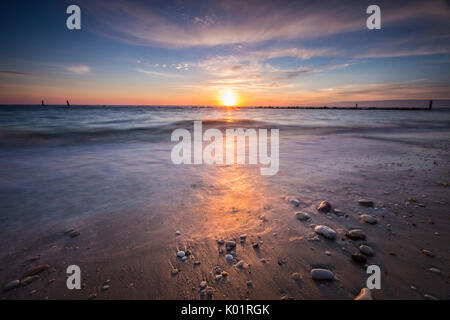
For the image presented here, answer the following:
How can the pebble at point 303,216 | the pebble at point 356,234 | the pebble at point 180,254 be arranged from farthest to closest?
1. the pebble at point 303,216
2. the pebble at point 356,234
3. the pebble at point 180,254

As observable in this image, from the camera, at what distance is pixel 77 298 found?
1.61 metres

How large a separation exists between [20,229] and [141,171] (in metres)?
2.49

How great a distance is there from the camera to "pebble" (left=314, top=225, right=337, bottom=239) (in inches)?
86.1

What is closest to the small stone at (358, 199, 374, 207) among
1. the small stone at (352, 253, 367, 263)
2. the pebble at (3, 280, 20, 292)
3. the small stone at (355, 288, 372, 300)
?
the small stone at (352, 253, 367, 263)

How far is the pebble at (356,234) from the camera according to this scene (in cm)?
214

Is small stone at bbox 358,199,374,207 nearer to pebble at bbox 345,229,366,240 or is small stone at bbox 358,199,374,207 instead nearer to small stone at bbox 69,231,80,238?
pebble at bbox 345,229,366,240

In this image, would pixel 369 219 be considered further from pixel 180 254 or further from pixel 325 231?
pixel 180 254

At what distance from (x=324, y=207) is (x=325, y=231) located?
0.64m

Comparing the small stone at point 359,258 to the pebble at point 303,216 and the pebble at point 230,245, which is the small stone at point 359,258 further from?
the pebble at point 230,245

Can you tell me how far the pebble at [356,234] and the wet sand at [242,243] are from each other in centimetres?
6

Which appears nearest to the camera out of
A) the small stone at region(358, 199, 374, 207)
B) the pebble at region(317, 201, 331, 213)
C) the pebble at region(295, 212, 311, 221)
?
the pebble at region(295, 212, 311, 221)

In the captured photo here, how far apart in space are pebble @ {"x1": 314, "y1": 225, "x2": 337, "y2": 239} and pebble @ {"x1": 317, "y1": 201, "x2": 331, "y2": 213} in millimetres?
496

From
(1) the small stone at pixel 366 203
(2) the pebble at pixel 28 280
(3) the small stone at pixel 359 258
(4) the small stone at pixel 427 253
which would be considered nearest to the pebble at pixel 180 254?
(2) the pebble at pixel 28 280
